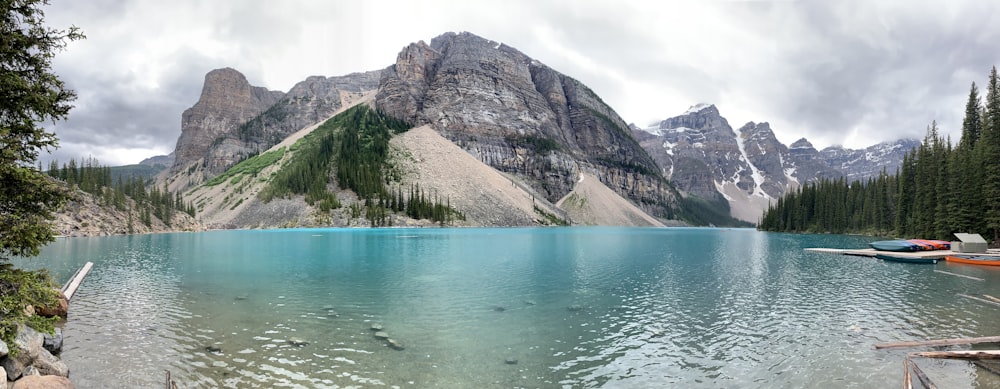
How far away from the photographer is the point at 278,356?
631 inches

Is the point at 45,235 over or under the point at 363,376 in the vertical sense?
over

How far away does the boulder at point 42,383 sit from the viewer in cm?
1075

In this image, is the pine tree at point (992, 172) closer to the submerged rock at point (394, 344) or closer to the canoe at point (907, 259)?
the canoe at point (907, 259)

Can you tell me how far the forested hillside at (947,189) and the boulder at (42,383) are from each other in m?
87.5

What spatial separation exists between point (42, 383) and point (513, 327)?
15.3m

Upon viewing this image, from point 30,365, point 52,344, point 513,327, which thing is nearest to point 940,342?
point 513,327

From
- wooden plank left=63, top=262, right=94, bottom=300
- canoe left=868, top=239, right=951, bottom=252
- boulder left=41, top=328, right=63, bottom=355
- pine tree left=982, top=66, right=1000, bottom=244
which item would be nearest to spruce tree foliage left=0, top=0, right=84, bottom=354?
boulder left=41, top=328, right=63, bottom=355

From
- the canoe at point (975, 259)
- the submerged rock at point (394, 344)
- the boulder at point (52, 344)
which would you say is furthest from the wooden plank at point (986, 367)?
the canoe at point (975, 259)

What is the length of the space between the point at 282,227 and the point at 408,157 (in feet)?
206

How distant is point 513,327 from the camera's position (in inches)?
818

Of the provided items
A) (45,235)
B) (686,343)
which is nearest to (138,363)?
(45,235)

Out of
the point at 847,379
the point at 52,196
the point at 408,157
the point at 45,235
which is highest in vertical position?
the point at 408,157

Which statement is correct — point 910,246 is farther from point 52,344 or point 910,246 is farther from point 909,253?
point 52,344

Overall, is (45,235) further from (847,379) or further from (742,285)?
(742,285)
